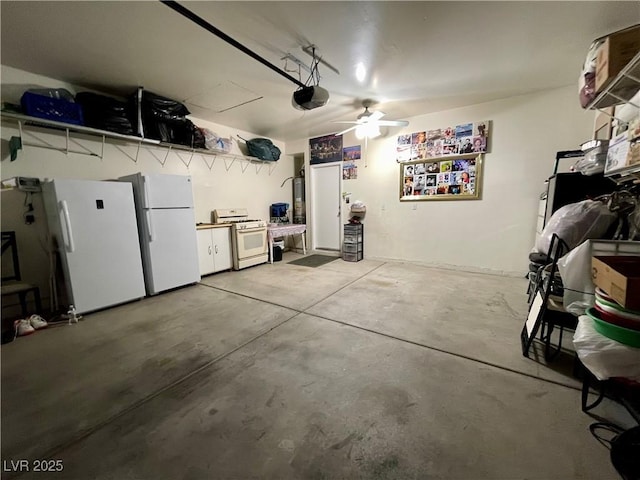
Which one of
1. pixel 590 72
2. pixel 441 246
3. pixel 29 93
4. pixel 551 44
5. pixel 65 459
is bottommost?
pixel 65 459

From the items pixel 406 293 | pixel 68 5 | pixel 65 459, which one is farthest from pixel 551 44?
pixel 65 459

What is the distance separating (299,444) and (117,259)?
2.95 metres

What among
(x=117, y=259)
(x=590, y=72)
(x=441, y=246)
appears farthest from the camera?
(x=441, y=246)

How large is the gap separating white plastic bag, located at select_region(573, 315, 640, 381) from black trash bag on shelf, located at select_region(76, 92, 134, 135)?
465 centimetres

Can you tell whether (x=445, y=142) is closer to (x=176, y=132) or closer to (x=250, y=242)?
(x=250, y=242)

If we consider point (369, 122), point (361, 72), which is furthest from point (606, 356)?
point (369, 122)

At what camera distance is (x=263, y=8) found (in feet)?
6.31

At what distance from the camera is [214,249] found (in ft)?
14.0

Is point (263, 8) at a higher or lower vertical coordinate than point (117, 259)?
higher

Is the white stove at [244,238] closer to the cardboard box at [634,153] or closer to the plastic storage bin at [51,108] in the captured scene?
the plastic storage bin at [51,108]

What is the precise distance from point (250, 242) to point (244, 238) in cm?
16

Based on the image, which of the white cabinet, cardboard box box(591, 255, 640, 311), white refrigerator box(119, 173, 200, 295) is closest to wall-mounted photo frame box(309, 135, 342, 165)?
the white cabinet

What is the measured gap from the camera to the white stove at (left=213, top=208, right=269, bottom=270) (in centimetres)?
450

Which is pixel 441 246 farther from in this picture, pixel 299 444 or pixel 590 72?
pixel 299 444
